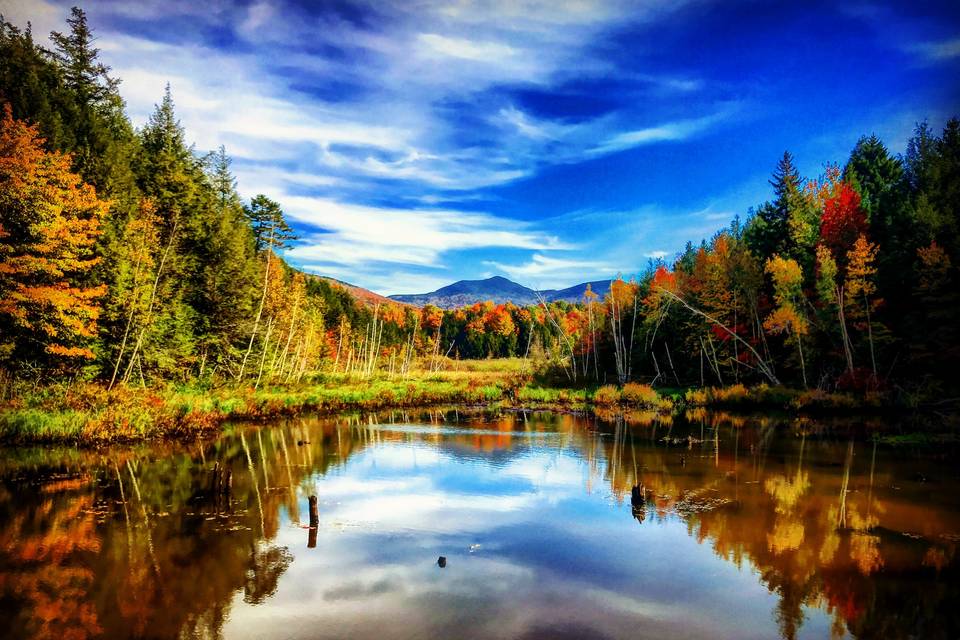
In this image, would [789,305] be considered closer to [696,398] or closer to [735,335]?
[696,398]

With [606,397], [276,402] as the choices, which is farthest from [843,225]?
[276,402]

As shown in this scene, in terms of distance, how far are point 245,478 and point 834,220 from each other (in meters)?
45.9

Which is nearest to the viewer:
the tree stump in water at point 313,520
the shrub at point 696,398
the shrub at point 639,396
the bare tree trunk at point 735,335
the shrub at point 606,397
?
the tree stump in water at point 313,520

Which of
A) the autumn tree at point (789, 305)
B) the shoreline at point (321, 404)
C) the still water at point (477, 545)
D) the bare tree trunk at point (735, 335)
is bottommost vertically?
the still water at point (477, 545)

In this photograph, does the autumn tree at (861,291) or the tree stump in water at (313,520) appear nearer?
the tree stump in water at (313,520)

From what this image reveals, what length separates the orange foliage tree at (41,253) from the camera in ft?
83.7

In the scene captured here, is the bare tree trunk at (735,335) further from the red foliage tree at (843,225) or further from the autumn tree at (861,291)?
the red foliage tree at (843,225)

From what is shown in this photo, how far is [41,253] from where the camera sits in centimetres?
2655

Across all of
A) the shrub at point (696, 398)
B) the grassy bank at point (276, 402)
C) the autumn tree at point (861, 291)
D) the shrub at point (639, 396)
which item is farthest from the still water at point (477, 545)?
the shrub at point (639, 396)

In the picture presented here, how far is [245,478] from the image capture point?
60.8 feet

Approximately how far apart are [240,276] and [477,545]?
3811cm

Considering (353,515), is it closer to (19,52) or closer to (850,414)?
(850,414)

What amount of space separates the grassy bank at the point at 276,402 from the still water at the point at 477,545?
4.91 ft

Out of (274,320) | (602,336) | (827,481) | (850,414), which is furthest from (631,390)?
(274,320)
